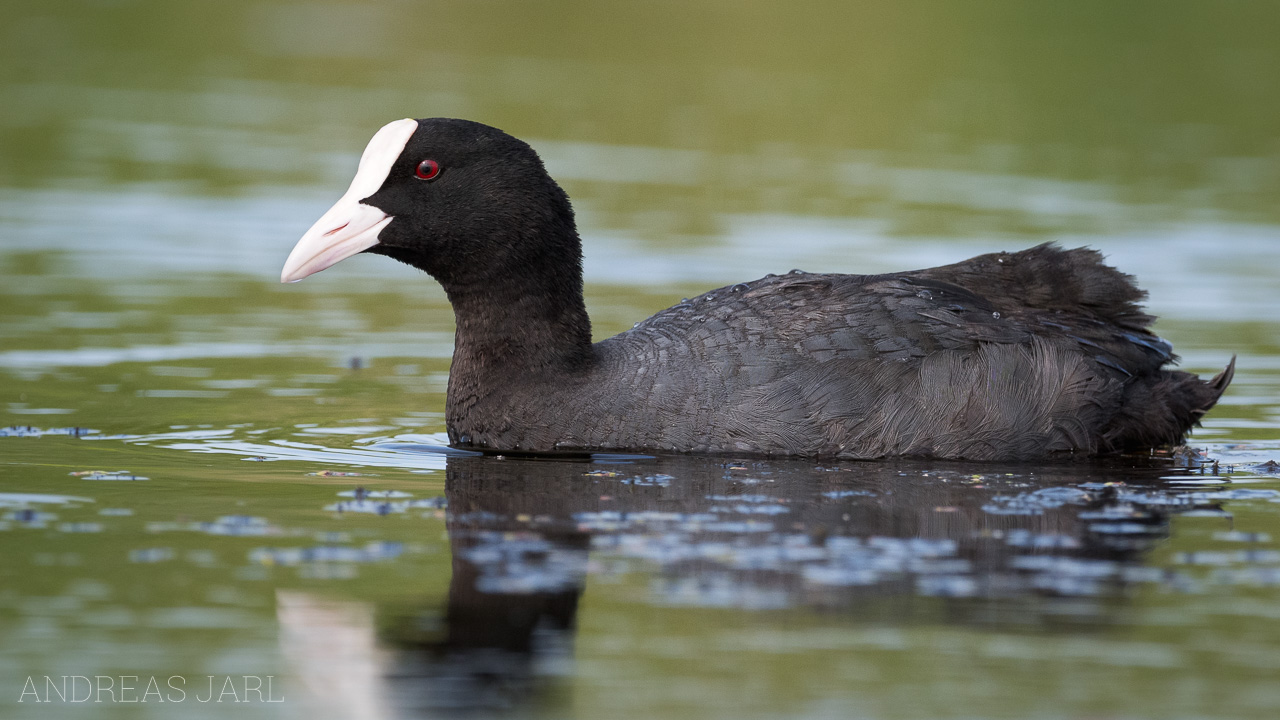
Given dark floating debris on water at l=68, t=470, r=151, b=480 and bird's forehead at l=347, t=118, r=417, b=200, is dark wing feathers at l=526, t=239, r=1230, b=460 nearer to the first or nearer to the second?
bird's forehead at l=347, t=118, r=417, b=200

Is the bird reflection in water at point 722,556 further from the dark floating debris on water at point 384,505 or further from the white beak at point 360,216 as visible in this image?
the white beak at point 360,216

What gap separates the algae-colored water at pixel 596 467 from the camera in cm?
475

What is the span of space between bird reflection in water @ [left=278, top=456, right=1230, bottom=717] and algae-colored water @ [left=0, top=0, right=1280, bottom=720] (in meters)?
0.02

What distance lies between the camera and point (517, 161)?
8.02m

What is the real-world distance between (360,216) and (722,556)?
274 centimetres

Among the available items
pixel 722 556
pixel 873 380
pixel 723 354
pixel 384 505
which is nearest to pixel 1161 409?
pixel 873 380

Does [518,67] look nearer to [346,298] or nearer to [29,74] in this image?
[29,74]

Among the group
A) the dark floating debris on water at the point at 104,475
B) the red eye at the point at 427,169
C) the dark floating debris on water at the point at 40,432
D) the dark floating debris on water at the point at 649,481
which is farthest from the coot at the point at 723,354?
the dark floating debris on water at the point at 40,432

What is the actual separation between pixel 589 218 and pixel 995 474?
8.17 meters

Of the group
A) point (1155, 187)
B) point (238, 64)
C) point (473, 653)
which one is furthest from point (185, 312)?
point (238, 64)

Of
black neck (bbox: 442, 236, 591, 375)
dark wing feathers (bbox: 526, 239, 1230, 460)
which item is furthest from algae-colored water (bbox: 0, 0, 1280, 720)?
black neck (bbox: 442, 236, 591, 375)

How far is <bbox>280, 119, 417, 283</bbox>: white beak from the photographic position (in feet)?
24.9

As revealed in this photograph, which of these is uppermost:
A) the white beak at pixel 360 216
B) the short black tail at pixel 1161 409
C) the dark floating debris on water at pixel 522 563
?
the white beak at pixel 360 216

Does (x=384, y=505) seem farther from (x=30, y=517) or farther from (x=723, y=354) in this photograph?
(x=723, y=354)
